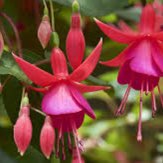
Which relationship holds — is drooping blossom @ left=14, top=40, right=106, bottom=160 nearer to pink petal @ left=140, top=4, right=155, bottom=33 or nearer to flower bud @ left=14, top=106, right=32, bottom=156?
flower bud @ left=14, top=106, right=32, bottom=156

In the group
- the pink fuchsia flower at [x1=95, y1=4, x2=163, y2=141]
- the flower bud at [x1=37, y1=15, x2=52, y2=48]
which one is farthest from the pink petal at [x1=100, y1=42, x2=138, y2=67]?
the flower bud at [x1=37, y1=15, x2=52, y2=48]

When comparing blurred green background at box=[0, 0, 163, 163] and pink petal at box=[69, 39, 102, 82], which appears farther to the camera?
blurred green background at box=[0, 0, 163, 163]

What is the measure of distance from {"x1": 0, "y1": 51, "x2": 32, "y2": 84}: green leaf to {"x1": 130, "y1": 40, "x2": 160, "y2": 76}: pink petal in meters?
0.17

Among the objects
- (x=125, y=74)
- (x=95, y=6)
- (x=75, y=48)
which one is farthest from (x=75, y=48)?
(x=95, y=6)

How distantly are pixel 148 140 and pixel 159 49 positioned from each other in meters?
1.61

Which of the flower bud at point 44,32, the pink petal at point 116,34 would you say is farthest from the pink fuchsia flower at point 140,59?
the flower bud at point 44,32

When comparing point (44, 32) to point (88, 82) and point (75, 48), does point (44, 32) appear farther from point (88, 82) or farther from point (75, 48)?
point (88, 82)

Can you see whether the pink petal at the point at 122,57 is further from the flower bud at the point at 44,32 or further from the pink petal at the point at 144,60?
the flower bud at the point at 44,32

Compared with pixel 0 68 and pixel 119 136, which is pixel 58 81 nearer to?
pixel 0 68

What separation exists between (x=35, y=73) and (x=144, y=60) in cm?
18

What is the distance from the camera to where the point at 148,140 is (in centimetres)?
247

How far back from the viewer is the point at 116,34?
0.87 metres

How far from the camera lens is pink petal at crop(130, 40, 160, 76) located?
2.86 ft

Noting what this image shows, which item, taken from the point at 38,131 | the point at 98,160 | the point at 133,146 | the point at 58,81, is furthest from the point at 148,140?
the point at 58,81
